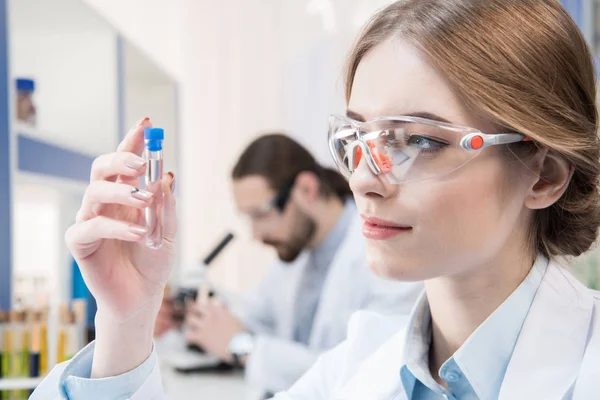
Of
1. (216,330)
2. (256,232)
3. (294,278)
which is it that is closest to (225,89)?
(294,278)

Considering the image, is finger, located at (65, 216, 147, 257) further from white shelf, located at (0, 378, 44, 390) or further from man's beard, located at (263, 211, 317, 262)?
man's beard, located at (263, 211, 317, 262)

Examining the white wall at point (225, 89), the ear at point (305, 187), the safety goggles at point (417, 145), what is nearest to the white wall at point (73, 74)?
Answer: the ear at point (305, 187)

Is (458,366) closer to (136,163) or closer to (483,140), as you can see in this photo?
(483,140)

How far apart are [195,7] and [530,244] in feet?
11.5

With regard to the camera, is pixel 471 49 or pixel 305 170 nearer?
pixel 471 49

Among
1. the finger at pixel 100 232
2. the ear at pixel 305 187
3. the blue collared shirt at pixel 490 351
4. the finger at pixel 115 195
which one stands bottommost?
the ear at pixel 305 187

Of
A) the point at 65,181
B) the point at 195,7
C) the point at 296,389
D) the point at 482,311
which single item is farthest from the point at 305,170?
the point at 195,7

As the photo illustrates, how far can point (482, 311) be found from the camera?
0.84m

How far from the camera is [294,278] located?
261 centimetres

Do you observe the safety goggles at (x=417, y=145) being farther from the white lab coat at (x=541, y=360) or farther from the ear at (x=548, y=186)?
the white lab coat at (x=541, y=360)

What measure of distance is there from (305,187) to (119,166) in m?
1.48

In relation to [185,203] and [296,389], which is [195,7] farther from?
[296,389]

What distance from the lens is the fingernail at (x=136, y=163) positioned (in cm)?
79

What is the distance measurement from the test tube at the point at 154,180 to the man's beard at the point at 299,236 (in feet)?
4.82
